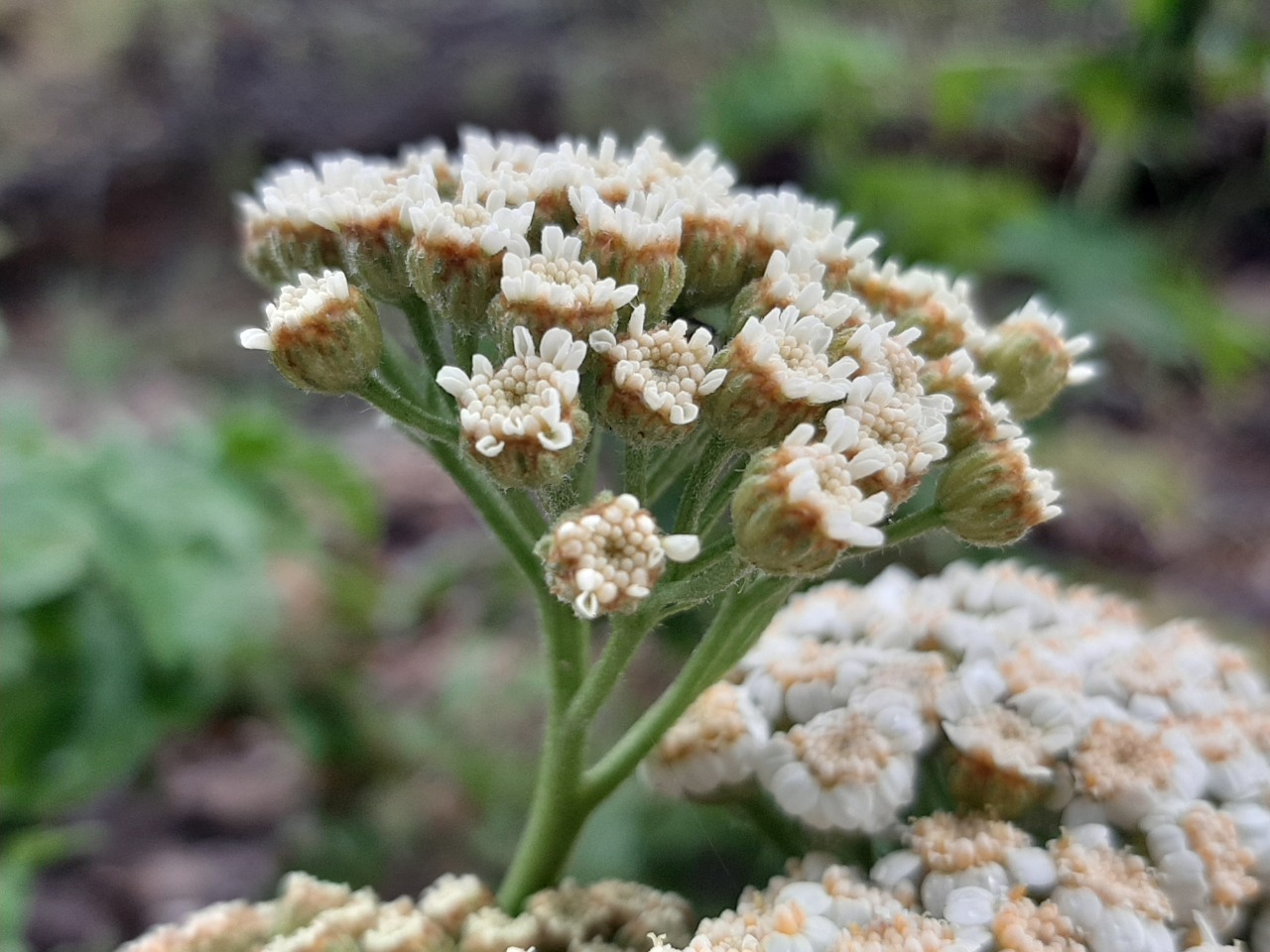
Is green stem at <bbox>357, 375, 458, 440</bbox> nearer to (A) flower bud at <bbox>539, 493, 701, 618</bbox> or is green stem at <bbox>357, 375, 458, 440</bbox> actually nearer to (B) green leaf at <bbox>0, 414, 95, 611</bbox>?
(A) flower bud at <bbox>539, 493, 701, 618</bbox>

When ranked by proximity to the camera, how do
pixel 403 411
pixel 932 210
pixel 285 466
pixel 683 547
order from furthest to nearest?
pixel 932 210 → pixel 285 466 → pixel 403 411 → pixel 683 547

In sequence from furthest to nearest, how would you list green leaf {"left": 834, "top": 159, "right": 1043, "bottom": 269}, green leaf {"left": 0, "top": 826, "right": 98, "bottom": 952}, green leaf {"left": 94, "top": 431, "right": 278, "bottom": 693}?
green leaf {"left": 834, "top": 159, "right": 1043, "bottom": 269} → green leaf {"left": 94, "top": 431, "right": 278, "bottom": 693} → green leaf {"left": 0, "top": 826, "right": 98, "bottom": 952}

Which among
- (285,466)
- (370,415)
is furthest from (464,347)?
(370,415)

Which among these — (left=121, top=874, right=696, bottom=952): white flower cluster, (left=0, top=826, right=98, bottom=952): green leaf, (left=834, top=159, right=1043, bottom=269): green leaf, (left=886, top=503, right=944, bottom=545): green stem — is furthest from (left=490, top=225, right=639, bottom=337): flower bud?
(left=834, top=159, right=1043, bottom=269): green leaf

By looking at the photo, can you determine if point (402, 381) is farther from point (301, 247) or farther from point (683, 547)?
point (683, 547)

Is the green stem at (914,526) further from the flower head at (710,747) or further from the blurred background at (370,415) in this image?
the blurred background at (370,415)
